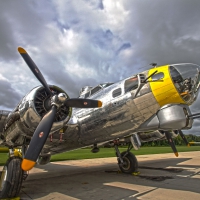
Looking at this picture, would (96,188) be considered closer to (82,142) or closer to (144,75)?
(82,142)

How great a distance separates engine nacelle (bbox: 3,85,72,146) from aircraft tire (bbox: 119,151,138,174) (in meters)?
4.67

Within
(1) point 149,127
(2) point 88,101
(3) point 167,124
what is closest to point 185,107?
(3) point 167,124

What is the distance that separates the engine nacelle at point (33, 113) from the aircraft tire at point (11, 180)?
0.98 meters

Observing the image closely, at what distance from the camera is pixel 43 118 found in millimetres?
5254

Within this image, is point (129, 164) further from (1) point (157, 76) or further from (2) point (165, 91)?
(1) point (157, 76)

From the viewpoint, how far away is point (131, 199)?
4.85 meters

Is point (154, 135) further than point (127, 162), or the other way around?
point (127, 162)

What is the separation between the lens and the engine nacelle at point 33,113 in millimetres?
5438

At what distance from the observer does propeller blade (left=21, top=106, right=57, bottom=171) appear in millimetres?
4370

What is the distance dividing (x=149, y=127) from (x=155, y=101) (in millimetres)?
905

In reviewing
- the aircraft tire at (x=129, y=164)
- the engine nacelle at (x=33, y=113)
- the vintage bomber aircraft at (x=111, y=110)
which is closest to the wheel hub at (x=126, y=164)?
the aircraft tire at (x=129, y=164)

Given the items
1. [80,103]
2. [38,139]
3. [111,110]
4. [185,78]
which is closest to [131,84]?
[111,110]

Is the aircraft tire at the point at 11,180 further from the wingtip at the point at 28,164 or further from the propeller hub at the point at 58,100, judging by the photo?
the propeller hub at the point at 58,100

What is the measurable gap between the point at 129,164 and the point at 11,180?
5595mm
